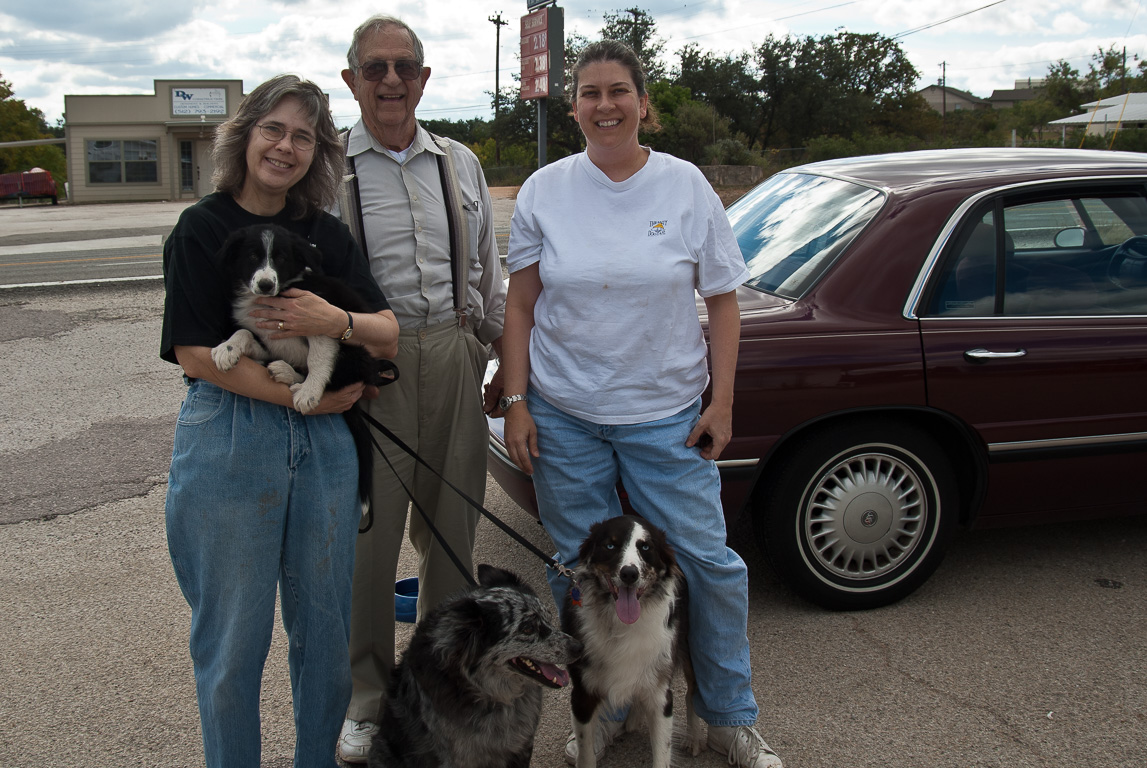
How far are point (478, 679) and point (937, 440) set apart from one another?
2.51m

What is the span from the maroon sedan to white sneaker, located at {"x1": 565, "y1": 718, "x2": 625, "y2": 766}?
103cm

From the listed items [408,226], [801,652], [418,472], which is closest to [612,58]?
[408,226]

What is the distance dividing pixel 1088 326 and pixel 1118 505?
90 cm

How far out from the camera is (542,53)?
1350cm

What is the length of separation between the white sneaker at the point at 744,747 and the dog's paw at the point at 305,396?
6.04ft

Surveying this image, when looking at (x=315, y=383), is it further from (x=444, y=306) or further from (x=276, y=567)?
(x=444, y=306)

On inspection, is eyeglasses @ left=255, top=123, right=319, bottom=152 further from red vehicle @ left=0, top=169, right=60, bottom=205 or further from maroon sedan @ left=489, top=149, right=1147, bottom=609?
red vehicle @ left=0, top=169, right=60, bottom=205

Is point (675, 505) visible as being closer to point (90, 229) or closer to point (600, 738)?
point (600, 738)

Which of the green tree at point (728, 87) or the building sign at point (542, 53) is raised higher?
the green tree at point (728, 87)

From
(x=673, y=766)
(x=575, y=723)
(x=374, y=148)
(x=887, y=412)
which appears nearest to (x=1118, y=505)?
(x=887, y=412)

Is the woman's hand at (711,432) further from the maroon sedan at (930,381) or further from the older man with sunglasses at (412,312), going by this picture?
the older man with sunglasses at (412,312)

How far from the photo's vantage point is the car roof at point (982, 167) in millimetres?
3959

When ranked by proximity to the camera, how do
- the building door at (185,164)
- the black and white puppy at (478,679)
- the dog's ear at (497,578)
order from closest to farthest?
the black and white puppy at (478,679), the dog's ear at (497,578), the building door at (185,164)

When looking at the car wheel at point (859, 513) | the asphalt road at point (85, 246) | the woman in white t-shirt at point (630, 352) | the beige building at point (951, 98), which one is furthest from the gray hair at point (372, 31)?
the beige building at point (951, 98)
